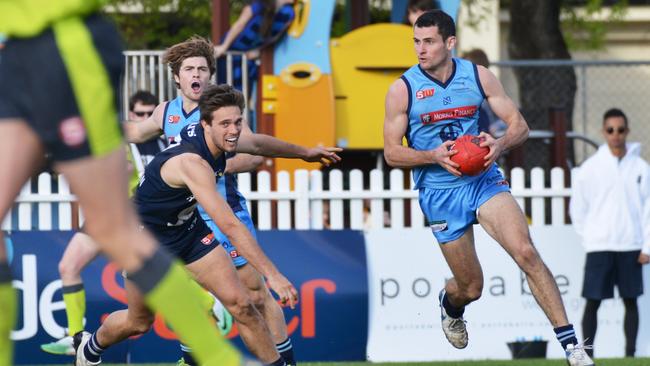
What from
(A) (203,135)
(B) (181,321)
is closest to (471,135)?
(A) (203,135)

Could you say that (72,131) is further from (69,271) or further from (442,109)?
(69,271)

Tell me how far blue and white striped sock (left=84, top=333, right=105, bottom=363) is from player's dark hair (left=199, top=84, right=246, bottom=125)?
5.85 feet

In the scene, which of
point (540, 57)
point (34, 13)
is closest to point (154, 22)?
point (540, 57)

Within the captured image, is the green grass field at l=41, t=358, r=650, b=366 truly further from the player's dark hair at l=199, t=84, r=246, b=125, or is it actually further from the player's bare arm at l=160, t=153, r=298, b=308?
the player's bare arm at l=160, t=153, r=298, b=308

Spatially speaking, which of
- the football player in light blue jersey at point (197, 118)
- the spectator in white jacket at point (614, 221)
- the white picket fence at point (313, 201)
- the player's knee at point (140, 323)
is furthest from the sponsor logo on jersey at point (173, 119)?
Result: the spectator in white jacket at point (614, 221)

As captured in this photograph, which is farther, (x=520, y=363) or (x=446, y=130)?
(x=520, y=363)

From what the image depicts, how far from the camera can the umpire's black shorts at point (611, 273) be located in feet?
37.9

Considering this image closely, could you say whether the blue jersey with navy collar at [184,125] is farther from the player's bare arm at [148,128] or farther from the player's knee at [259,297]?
the player's knee at [259,297]

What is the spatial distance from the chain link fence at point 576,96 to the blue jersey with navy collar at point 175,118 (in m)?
5.79

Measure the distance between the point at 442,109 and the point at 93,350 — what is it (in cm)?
264

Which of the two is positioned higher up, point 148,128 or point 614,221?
point 148,128

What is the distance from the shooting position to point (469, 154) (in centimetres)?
791

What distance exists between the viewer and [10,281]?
480 centimetres

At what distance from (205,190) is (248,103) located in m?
7.15
